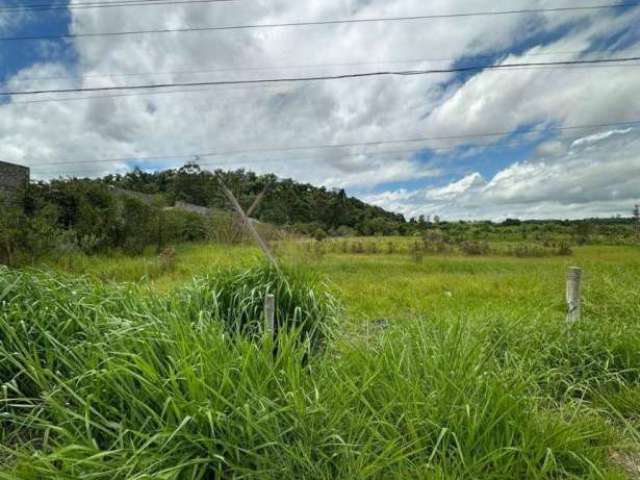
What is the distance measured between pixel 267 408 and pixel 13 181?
13.1 m

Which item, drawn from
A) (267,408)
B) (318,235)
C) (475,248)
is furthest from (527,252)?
(267,408)

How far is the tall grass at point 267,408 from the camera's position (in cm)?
118

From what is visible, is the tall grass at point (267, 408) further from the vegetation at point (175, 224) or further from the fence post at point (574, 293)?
the vegetation at point (175, 224)

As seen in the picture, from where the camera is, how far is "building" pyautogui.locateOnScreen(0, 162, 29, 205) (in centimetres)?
1003

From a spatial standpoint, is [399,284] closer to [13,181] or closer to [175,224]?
[175,224]

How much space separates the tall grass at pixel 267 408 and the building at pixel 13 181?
10.8 metres

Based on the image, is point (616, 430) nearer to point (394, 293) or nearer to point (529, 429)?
point (529, 429)

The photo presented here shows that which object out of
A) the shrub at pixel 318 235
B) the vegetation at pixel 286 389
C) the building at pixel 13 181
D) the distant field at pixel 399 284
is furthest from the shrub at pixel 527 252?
the building at pixel 13 181

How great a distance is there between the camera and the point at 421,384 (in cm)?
157

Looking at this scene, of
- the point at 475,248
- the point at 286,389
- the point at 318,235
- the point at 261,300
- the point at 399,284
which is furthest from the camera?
the point at 475,248

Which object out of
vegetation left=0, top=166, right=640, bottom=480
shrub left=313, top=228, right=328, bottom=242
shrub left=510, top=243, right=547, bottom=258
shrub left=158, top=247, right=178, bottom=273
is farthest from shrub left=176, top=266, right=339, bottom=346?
shrub left=510, top=243, right=547, bottom=258

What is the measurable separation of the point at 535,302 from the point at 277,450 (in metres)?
4.65

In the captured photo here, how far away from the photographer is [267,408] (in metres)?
1.29

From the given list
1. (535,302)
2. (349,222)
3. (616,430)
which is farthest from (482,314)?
(349,222)
